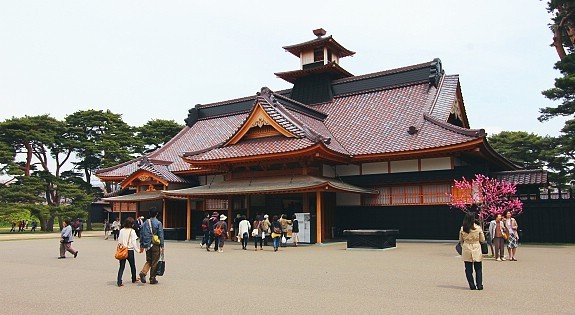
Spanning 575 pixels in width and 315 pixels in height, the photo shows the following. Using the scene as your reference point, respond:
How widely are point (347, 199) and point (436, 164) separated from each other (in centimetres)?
499

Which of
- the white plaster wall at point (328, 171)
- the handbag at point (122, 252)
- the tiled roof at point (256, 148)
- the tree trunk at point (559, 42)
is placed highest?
the tree trunk at point (559, 42)

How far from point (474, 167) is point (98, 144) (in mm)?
36075

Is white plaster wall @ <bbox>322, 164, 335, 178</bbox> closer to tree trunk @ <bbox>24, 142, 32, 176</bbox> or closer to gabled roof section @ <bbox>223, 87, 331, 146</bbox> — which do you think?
gabled roof section @ <bbox>223, 87, 331, 146</bbox>

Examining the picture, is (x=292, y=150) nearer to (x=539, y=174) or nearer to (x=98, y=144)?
(x=539, y=174)

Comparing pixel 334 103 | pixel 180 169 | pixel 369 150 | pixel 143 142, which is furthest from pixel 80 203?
pixel 369 150

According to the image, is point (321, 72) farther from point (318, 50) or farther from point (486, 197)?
point (486, 197)

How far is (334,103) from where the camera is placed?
3039cm

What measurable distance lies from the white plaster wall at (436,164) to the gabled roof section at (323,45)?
41.9 feet

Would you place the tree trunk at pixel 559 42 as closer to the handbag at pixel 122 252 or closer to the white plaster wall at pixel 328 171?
the white plaster wall at pixel 328 171

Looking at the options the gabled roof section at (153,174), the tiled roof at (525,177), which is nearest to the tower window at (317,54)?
the gabled roof section at (153,174)

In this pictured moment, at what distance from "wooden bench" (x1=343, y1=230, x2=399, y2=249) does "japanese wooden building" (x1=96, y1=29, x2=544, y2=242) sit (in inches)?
107

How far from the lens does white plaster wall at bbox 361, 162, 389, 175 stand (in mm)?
23575

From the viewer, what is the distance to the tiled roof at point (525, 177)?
22.3 metres

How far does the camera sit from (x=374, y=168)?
23875mm
